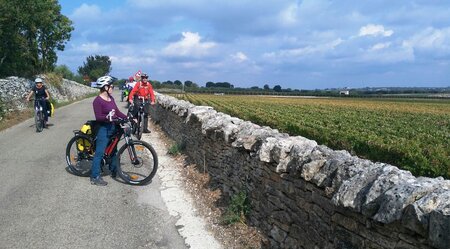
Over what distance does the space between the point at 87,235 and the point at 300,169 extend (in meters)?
2.94

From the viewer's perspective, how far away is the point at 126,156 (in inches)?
316

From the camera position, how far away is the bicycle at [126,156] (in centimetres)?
798

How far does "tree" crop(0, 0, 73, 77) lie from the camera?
29.6 metres

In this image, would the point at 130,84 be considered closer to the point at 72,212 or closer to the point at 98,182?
the point at 98,182

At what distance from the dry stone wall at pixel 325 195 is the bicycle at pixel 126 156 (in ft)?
5.15

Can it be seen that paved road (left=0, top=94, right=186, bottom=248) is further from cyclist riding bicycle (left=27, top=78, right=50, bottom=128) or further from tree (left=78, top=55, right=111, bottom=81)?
tree (left=78, top=55, right=111, bottom=81)

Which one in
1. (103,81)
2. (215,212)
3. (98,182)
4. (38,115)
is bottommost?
(215,212)

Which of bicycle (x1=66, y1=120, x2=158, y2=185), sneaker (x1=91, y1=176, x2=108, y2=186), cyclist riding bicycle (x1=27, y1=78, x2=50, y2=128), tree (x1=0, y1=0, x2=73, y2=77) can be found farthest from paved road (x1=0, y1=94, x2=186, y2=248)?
tree (x1=0, y1=0, x2=73, y2=77)

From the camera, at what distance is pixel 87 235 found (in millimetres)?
5449

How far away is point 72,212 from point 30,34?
30.9 metres

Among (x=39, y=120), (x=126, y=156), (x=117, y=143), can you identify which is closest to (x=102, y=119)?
(x=117, y=143)

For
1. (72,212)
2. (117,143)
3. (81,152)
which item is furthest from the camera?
(81,152)

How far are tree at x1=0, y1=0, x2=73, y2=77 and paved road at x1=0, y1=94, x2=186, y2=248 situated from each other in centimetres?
2373

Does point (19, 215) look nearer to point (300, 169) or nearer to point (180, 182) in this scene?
point (180, 182)
